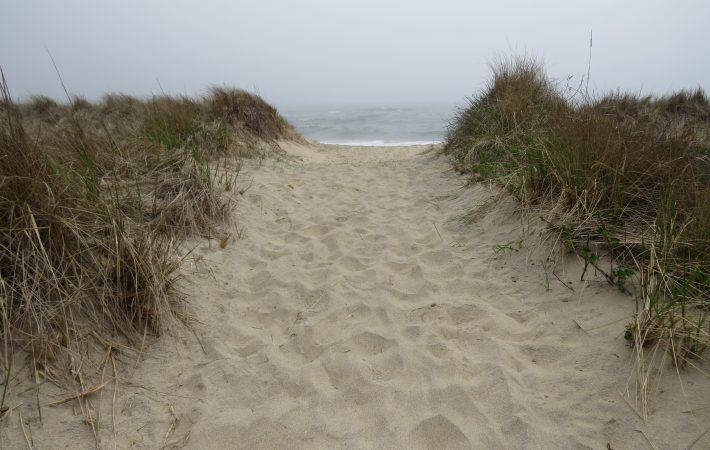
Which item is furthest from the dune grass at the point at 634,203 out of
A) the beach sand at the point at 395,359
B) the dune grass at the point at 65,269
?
the dune grass at the point at 65,269

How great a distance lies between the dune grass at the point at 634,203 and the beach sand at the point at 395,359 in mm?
147

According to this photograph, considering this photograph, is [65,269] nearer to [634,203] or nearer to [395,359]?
[395,359]

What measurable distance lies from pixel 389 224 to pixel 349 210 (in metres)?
0.57

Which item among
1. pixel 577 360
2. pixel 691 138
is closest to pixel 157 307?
pixel 577 360

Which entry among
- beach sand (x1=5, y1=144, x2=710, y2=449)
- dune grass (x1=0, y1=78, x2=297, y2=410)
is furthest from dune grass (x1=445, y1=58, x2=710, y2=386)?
dune grass (x1=0, y1=78, x2=297, y2=410)

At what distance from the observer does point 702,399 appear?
4.84 ft

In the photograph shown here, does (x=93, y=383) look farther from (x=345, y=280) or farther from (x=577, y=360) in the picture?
(x=577, y=360)

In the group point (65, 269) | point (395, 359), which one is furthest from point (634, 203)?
point (65, 269)

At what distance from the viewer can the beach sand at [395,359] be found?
1.54 metres

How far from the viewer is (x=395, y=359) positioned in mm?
1940

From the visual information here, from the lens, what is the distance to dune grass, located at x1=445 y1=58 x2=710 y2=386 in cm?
175

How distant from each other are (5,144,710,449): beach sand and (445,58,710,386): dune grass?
0.48 feet

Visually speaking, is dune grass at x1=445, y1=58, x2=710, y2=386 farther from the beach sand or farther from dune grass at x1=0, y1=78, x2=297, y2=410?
dune grass at x1=0, y1=78, x2=297, y2=410

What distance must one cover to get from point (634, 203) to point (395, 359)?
76.0 inches
